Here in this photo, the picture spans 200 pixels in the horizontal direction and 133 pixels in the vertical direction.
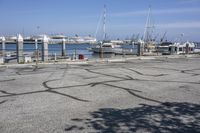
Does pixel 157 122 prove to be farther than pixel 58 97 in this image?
No

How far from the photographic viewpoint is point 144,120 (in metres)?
7.27

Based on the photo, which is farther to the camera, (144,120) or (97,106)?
(97,106)

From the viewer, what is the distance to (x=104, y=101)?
9.28 meters

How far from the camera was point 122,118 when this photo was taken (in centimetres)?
738

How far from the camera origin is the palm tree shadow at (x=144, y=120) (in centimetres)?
659

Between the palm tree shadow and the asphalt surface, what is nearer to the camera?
the palm tree shadow

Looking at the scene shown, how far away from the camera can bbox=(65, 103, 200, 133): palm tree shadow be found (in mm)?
6590

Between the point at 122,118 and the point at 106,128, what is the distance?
2.98ft

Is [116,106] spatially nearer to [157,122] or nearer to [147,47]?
[157,122]

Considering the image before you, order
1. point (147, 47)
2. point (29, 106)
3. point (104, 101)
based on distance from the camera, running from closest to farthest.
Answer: point (29, 106), point (104, 101), point (147, 47)

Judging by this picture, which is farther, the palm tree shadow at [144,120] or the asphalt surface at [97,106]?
the asphalt surface at [97,106]

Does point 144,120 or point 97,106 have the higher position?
point 97,106

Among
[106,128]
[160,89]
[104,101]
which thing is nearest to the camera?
[106,128]

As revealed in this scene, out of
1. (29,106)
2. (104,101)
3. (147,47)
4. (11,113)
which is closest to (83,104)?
(104,101)
